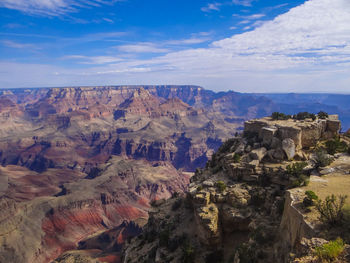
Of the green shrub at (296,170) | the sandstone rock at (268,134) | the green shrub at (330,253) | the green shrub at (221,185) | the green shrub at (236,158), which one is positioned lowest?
the green shrub at (221,185)

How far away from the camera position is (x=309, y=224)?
639 inches

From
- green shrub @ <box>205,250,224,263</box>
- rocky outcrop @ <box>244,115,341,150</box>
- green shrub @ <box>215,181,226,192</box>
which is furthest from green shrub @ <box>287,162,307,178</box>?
green shrub @ <box>205,250,224,263</box>

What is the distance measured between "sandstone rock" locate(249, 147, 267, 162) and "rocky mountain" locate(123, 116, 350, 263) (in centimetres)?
15

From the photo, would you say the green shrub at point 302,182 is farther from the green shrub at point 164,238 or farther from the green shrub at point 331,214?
the green shrub at point 164,238

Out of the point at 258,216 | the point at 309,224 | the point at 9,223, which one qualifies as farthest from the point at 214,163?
the point at 9,223

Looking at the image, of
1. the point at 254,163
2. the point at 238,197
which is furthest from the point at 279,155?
the point at 238,197

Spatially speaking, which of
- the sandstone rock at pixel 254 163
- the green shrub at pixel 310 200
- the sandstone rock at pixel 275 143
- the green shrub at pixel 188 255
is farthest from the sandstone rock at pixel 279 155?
the green shrub at pixel 188 255

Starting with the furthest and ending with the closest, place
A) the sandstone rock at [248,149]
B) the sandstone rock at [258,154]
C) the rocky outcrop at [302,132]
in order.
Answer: the sandstone rock at [248,149] → the rocky outcrop at [302,132] → the sandstone rock at [258,154]

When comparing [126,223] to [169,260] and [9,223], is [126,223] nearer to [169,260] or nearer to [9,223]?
[9,223]

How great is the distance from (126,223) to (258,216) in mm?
94310

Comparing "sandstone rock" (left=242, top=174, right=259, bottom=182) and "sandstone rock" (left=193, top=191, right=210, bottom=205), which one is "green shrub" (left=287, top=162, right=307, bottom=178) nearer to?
"sandstone rock" (left=242, top=174, right=259, bottom=182)

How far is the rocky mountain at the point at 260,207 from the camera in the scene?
19.0 meters

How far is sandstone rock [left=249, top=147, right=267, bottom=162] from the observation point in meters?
33.5

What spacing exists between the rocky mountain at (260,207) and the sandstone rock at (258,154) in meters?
0.15
